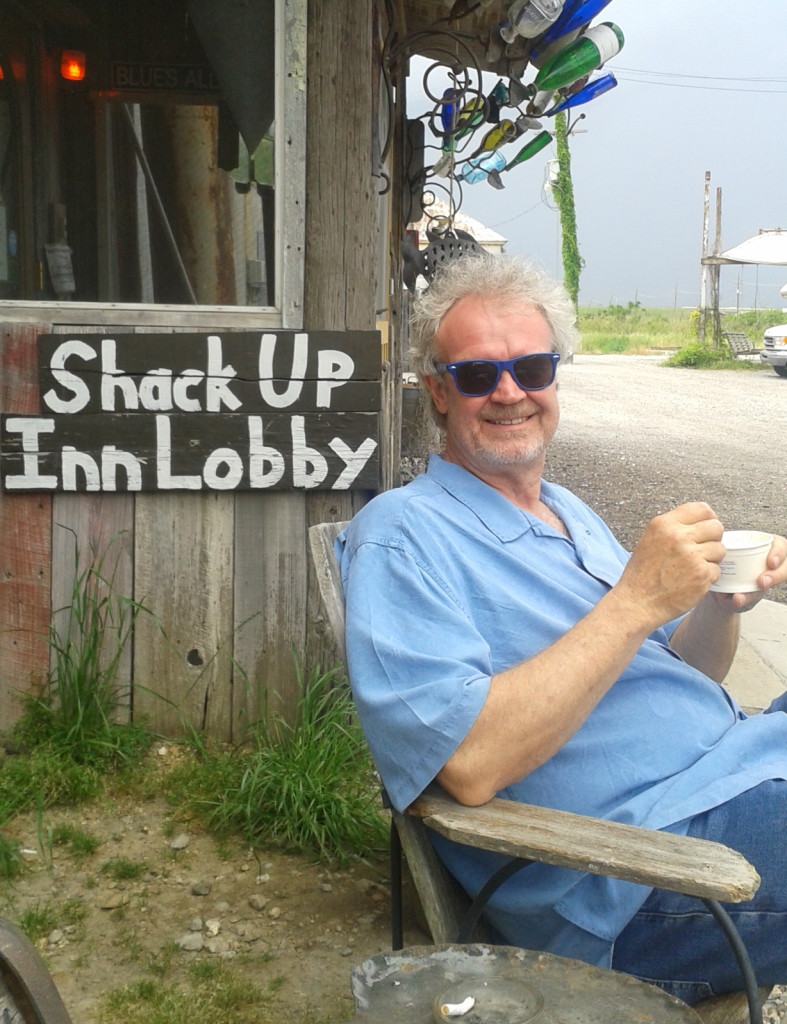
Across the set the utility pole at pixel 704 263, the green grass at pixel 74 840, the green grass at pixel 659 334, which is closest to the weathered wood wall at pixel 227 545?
the green grass at pixel 74 840

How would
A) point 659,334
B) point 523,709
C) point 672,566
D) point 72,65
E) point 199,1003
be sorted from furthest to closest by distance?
point 659,334
point 72,65
point 199,1003
point 672,566
point 523,709

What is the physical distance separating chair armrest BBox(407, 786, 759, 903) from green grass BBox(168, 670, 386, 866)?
1325 millimetres

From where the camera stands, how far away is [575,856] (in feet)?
4.88

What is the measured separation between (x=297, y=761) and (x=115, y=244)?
1.61 metres

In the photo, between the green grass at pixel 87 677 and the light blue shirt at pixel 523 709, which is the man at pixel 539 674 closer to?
the light blue shirt at pixel 523 709

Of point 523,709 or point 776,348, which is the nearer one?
point 523,709

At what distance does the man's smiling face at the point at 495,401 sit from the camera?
2.10m

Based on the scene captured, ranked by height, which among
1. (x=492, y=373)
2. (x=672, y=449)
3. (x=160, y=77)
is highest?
(x=160, y=77)

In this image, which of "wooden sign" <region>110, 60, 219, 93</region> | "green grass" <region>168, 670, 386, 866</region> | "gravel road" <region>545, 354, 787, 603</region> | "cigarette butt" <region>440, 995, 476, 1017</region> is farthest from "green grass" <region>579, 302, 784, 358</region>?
"cigarette butt" <region>440, 995, 476, 1017</region>

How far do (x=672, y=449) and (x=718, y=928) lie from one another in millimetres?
10580

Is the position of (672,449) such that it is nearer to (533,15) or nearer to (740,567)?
(533,15)

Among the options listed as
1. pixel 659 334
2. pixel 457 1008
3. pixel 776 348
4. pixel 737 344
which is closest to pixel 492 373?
pixel 457 1008

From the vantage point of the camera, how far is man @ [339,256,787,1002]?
65.2 inches

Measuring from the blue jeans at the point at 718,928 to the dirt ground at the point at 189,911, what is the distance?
89 centimetres
